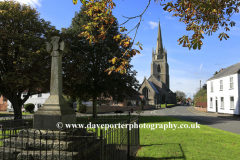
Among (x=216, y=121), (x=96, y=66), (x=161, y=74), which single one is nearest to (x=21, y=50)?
(x=96, y=66)

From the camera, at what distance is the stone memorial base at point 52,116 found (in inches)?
248

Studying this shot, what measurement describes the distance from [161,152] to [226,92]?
25.9 meters

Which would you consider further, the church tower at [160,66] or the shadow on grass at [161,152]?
the church tower at [160,66]

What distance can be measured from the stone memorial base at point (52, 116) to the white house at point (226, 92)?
26.6 m

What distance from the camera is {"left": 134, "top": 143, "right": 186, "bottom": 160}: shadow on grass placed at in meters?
7.30

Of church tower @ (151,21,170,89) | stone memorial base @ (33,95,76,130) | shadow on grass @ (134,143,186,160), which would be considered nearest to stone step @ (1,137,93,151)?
stone memorial base @ (33,95,76,130)

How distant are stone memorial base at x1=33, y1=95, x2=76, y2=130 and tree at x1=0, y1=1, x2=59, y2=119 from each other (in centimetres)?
1056

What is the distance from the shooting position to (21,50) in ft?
53.8

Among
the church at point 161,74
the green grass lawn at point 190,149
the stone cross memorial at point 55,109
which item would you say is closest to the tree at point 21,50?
the stone cross memorial at point 55,109

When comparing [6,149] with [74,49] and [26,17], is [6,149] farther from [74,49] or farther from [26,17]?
[74,49]

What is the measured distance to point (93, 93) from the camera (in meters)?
24.4

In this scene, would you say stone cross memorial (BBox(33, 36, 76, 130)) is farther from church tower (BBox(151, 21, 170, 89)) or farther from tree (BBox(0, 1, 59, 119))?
church tower (BBox(151, 21, 170, 89))

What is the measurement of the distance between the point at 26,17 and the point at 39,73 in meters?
5.69

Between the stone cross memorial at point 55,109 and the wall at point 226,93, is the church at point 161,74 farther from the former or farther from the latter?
the stone cross memorial at point 55,109
